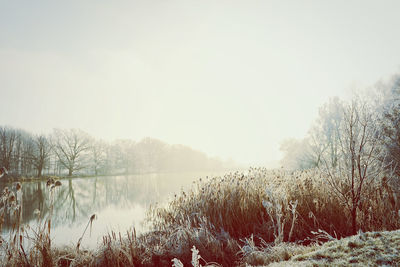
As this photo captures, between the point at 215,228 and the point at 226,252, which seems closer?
the point at 226,252

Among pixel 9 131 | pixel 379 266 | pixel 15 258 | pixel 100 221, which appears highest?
pixel 9 131

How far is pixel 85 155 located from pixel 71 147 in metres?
2.50

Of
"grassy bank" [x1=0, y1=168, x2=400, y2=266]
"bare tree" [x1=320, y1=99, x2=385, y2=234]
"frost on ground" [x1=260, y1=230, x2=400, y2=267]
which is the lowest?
"grassy bank" [x1=0, y1=168, x2=400, y2=266]

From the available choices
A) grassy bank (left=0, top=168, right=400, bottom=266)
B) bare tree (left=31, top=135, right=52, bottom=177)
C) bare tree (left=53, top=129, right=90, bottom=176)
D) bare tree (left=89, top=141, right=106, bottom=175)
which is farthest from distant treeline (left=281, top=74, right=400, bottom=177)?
bare tree (left=89, top=141, right=106, bottom=175)

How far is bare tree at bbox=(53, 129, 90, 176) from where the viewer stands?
38.0m

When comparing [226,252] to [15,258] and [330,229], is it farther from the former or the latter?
[15,258]

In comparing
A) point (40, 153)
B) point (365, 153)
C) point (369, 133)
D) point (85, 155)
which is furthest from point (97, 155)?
point (369, 133)

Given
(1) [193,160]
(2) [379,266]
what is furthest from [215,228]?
(1) [193,160]

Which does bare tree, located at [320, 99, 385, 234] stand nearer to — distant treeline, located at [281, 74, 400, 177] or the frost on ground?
distant treeline, located at [281, 74, 400, 177]

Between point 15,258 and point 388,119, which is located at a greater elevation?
point 388,119

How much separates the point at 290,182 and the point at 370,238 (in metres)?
3.87

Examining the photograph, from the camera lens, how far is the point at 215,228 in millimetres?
5387

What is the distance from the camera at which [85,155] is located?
40.5 metres

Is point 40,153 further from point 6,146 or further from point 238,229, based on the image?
point 238,229
